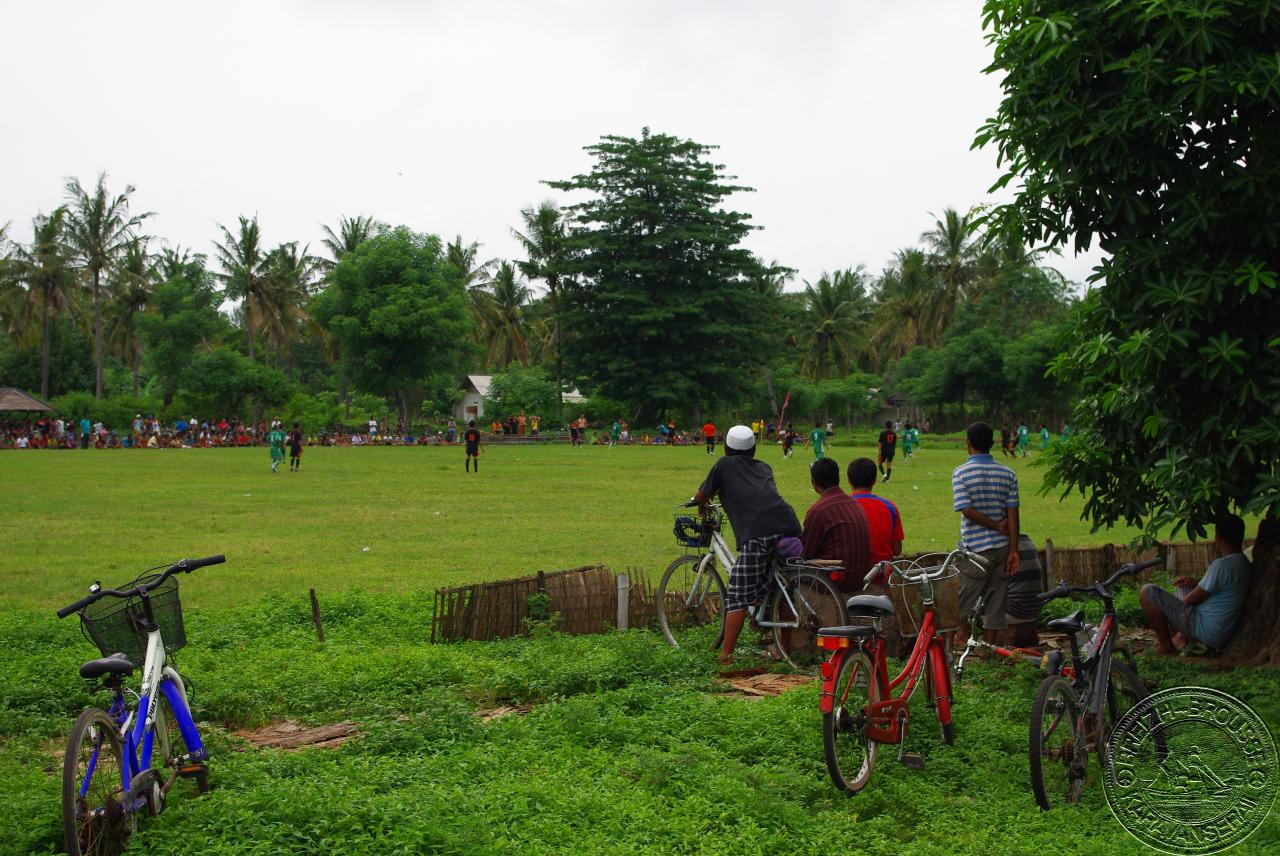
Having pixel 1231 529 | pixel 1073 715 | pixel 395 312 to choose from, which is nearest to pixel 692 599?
pixel 1231 529

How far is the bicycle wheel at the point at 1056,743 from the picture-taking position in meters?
5.09

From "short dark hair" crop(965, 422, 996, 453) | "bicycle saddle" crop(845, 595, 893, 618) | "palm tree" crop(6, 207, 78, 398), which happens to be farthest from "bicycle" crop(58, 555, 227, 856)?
"palm tree" crop(6, 207, 78, 398)

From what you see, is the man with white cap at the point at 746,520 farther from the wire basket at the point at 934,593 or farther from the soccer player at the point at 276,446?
the soccer player at the point at 276,446

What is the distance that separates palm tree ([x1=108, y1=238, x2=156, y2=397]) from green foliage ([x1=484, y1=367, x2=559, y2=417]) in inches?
761

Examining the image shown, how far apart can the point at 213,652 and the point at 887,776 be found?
524 cm

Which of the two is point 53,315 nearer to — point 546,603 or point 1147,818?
point 546,603

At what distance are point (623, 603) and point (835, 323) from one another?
211 ft

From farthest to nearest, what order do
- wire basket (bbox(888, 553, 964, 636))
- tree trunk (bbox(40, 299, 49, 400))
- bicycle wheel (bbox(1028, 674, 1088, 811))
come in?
tree trunk (bbox(40, 299, 49, 400)), wire basket (bbox(888, 553, 964, 636)), bicycle wheel (bbox(1028, 674, 1088, 811))

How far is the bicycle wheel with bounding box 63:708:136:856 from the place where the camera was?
175 inches

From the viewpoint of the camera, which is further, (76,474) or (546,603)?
(76,474)

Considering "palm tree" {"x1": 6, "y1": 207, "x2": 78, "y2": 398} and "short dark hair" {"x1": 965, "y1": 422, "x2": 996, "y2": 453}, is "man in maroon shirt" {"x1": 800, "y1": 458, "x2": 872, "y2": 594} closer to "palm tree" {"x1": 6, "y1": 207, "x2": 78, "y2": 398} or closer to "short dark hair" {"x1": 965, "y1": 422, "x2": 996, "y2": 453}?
"short dark hair" {"x1": 965, "y1": 422, "x2": 996, "y2": 453}

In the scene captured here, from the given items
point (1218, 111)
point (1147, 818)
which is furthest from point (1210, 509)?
point (1147, 818)

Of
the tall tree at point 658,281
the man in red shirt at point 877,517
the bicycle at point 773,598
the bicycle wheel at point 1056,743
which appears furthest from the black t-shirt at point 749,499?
the tall tree at point 658,281

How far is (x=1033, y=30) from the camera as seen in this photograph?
677 cm
